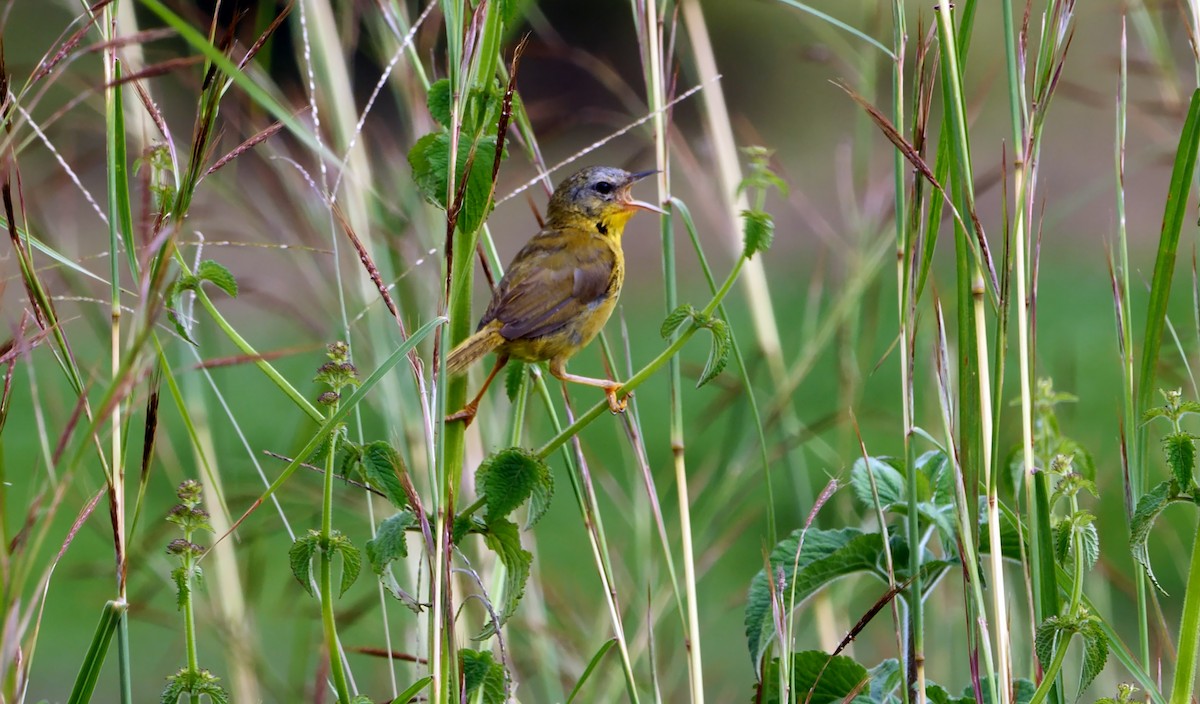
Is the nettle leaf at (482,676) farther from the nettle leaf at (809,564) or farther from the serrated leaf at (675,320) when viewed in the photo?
the serrated leaf at (675,320)

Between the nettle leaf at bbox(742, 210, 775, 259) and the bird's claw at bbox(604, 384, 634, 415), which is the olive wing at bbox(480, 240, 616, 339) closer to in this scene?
the bird's claw at bbox(604, 384, 634, 415)

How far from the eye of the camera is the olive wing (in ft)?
6.82

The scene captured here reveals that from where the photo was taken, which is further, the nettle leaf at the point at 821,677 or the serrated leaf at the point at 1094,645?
the nettle leaf at the point at 821,677

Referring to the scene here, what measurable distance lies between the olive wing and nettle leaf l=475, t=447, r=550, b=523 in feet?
2.04

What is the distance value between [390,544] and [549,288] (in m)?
0.98

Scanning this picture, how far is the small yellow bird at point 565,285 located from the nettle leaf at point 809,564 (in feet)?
0.92

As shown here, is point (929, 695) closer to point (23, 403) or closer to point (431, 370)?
point (431, 370)

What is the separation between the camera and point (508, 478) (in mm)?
1384

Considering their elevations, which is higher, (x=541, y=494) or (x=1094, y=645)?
(x=541, y=494)

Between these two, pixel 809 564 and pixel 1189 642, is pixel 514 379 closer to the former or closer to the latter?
pixel 809 564

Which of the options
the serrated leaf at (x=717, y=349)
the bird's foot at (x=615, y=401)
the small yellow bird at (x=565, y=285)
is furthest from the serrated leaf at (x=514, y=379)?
the serrated leaf at (x=717, y=349)

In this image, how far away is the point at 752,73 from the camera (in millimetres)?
9422

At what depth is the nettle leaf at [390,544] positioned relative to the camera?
1.36 m

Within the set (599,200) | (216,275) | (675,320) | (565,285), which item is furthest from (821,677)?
(599,200)
